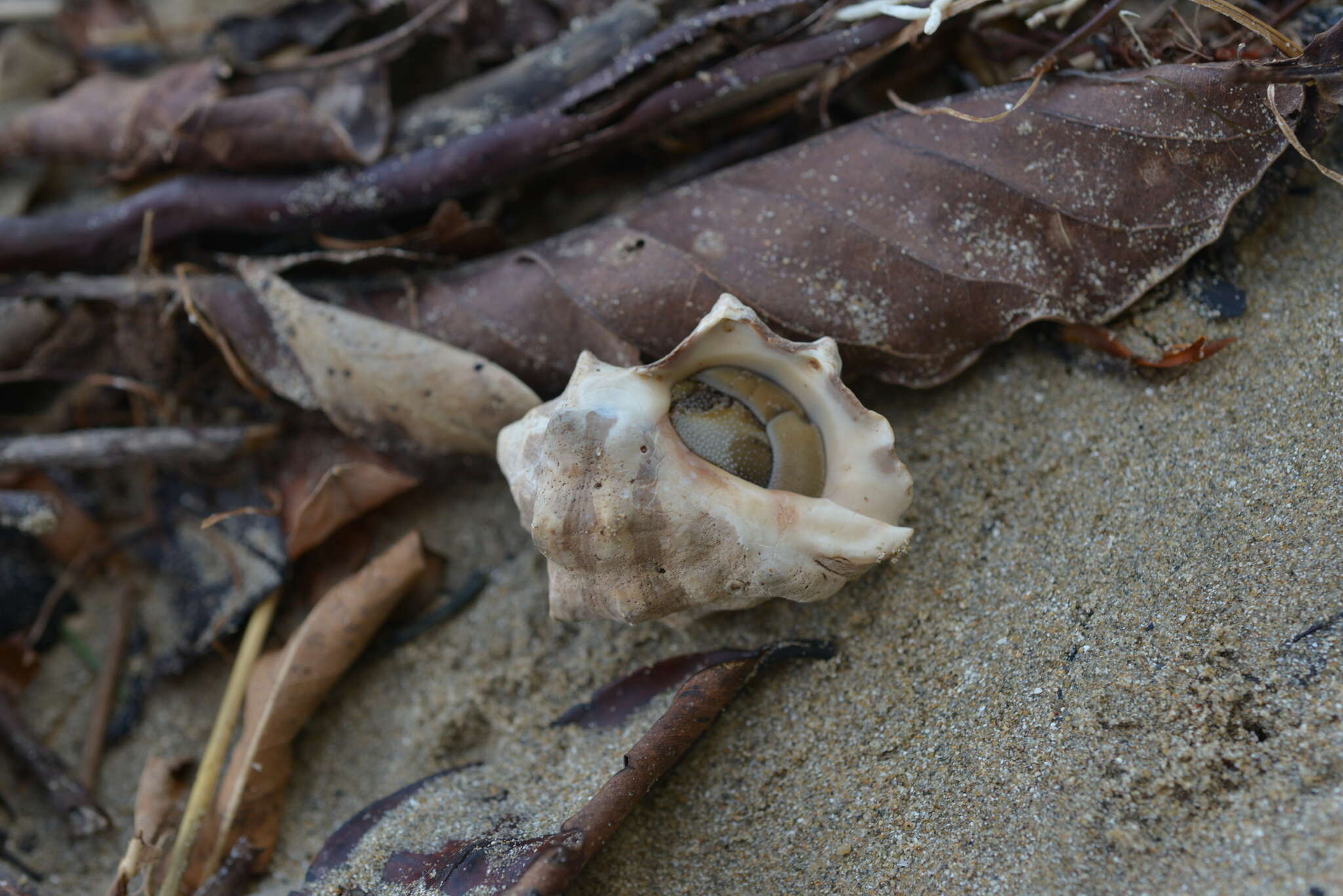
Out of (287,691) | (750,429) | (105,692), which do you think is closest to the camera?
(750,429)

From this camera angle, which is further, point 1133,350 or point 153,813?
point 153,813

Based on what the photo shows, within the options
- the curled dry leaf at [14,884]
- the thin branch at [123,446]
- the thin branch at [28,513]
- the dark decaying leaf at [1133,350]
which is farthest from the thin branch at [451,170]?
the curled dry leaf at [14,884]

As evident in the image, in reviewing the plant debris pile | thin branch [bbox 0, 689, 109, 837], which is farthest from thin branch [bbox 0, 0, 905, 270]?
thin branch [bbox 0, 689, 109, 837]

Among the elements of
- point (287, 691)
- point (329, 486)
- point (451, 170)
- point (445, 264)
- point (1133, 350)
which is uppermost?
point (451, 170)

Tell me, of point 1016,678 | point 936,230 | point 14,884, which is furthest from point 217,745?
point 936,230

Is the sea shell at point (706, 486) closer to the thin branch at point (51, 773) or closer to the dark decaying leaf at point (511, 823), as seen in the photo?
the dark decaying leaf at point (511, 823)

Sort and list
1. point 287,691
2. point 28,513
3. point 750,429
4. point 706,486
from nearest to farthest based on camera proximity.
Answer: point 706,486 < point 750,429 < point 287,691 < point 28,513

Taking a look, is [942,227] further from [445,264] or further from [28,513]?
[28,513]
